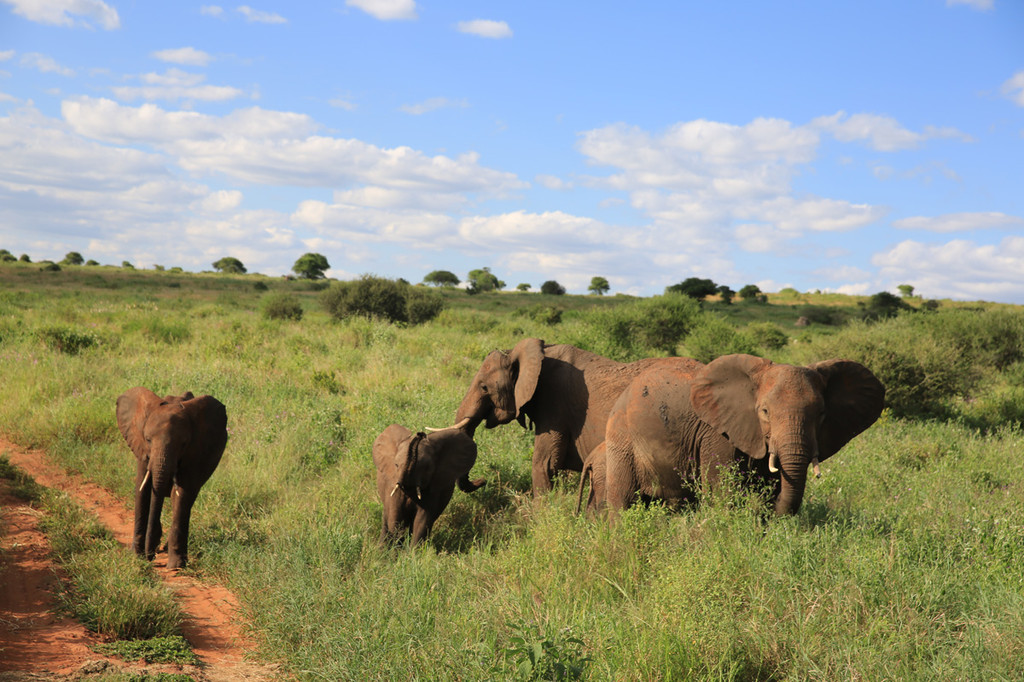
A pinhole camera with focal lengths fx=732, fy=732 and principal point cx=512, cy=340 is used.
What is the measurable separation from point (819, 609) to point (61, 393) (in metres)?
10.7

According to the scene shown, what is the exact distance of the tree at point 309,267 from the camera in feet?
276

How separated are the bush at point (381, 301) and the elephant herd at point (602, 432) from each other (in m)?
22.1

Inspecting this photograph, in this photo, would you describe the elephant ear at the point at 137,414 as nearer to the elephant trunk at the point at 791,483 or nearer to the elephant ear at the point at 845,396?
the elephant trunk at the point at 791,483

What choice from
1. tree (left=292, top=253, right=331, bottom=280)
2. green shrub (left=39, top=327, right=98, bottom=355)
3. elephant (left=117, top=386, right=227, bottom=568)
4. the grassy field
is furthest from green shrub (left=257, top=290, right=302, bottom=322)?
tree (left=292, top=253, right=331, bottom=280)

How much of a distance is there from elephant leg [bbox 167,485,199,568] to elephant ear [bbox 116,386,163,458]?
0.50 meters

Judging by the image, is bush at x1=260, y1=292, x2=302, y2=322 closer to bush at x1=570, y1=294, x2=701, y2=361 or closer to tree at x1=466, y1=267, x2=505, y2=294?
bush at x1=570, y1=294, x2=701, y2=361

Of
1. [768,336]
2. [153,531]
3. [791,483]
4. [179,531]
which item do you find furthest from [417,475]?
[768,336]

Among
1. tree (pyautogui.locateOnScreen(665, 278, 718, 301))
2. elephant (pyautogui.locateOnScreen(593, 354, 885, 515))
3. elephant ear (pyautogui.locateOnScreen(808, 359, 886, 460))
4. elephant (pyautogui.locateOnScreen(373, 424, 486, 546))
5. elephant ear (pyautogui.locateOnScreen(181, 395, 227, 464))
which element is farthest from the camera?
tree (pyautogui.locateOnScreen(665, 278, 718, 301))

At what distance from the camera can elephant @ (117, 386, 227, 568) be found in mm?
6168

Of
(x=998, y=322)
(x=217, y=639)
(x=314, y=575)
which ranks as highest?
(x=998, y=322)

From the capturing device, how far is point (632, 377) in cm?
667

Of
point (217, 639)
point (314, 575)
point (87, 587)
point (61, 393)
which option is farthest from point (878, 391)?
point (61, 393)

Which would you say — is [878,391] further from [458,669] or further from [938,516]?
[458,669]

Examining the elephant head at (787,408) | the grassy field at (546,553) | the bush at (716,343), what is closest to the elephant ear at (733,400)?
the elephant head at (787,408)
